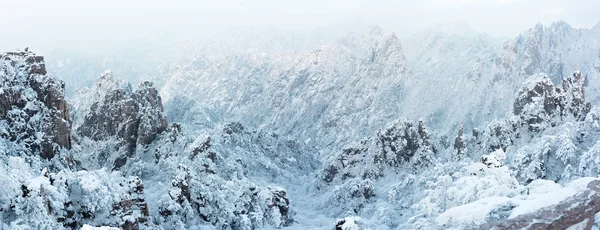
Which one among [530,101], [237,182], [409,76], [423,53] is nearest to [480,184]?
[237,182]

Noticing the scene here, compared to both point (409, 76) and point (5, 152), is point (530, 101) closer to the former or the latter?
point (5, 152)

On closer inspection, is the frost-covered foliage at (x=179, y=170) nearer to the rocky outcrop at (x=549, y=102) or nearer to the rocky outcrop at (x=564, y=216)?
the rocky outcrop at (x=564, y=216)

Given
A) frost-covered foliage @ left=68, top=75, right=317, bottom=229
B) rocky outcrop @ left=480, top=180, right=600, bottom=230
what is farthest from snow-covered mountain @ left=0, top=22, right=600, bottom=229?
frost-covered foliage @ left=68, top=75, right=317, bottom=229

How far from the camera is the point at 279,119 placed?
164 meters

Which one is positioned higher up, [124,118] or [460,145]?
[124,118]

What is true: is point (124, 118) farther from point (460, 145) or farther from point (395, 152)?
point (460, 145)

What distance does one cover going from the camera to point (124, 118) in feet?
175

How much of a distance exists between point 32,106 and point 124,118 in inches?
618

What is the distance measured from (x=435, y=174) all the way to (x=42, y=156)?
38.6 m

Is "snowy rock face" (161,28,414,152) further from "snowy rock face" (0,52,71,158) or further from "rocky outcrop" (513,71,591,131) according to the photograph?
"snowy rock face" (0,52,71,158)

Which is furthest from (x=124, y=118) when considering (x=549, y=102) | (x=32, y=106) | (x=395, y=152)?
(x=549, y=102)

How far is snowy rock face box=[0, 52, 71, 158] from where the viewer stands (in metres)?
36.6

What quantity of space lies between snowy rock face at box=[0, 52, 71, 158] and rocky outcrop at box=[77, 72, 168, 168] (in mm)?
12942

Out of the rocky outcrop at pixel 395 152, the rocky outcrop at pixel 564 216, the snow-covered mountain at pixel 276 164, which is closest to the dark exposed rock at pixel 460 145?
the snow-covered mountain at pixel 276 164
